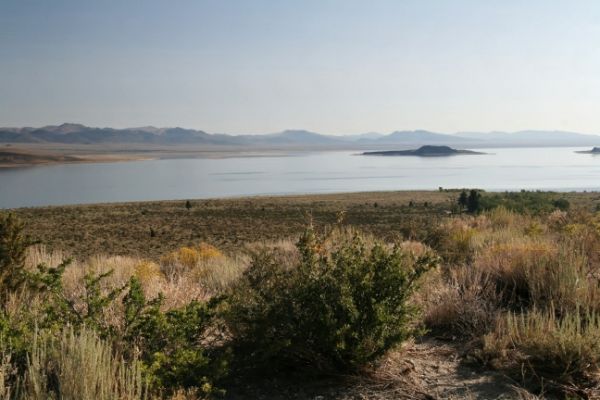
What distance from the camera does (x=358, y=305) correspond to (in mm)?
4676

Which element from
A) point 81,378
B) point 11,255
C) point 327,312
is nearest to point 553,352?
point 327,312

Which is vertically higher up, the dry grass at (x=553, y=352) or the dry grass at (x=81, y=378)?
the dry grass at (x=81, y=378)

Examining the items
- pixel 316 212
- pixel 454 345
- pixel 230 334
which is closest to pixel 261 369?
pixel 230 334

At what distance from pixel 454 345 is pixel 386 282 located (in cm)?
130

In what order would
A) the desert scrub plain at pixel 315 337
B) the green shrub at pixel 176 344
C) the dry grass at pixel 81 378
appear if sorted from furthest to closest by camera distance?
the green shrub at pixel 176 344 < the desert scrub plain at pixel 315 337 < the dry grass at pixel 81 378

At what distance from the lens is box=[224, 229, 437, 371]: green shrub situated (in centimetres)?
450

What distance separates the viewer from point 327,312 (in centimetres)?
454

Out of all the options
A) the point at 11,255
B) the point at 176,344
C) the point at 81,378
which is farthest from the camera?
the point at 11,255

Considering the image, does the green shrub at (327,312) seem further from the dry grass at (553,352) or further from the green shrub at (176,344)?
the dry grass at (553,352)

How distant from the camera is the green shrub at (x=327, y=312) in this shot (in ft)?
14.8

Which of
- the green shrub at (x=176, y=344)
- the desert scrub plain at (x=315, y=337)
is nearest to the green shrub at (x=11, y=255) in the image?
the desert scrub plain at (x=315, y=337)

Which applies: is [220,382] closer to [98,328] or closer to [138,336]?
[138,336]

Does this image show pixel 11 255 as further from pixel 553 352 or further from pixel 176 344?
pixel 553 352

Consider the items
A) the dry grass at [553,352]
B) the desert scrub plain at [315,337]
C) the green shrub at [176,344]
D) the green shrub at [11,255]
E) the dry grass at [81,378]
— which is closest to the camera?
the dry grass at [81,378]
